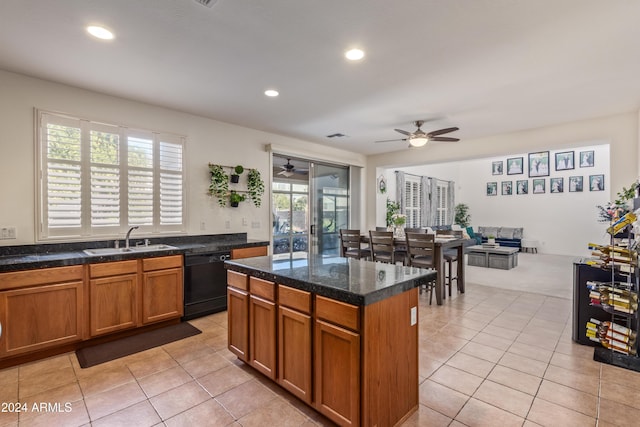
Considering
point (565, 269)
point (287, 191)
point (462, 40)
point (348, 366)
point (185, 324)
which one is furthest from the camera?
point (565, 269)

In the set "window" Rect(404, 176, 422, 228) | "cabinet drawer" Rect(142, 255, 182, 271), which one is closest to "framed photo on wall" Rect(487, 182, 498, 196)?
"window" Rect(404, 176, 422, 228)

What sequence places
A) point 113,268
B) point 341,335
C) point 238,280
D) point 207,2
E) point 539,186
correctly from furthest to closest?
point 539,186 → point 113,268 → point 238,280 → point 207,2 → point 341,335

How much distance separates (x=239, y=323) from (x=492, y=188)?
1084 centimetres

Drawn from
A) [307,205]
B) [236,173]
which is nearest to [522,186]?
[307,205]

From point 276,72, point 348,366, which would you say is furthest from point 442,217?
point 348,366

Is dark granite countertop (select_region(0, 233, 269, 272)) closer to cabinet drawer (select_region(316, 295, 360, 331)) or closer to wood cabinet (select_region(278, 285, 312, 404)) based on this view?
wood cabinet (select_region(278, 285, 312, 404))

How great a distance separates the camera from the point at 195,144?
428cm

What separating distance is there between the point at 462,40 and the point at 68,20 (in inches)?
114

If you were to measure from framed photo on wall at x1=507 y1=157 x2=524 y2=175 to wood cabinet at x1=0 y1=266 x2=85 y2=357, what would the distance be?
1164 cm

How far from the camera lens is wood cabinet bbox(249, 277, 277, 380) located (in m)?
2.22

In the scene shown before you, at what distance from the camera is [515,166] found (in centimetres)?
1021

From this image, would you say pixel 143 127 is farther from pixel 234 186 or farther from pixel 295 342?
pixel 295 342

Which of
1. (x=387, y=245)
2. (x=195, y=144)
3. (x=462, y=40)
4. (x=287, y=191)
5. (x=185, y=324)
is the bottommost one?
(x=185, y=324)

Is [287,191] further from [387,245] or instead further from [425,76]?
[425,76]
